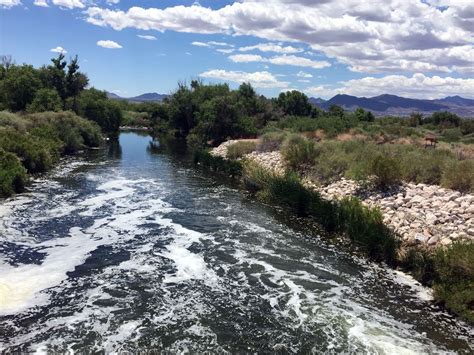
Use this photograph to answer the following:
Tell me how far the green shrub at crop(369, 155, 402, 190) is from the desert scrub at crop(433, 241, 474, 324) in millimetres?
7958

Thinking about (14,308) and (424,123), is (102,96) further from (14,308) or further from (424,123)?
(14,308)

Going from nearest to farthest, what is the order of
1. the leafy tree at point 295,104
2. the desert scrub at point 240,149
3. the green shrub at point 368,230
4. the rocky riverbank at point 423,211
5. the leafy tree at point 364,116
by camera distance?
the rocky riverbank at point 423,211, the green shrub at point 368,230, the desert scrub at point 240,149, the leafy tree at point 364,116, the leafy tree at point 295,104

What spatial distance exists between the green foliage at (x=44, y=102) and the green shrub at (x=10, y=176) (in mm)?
31547

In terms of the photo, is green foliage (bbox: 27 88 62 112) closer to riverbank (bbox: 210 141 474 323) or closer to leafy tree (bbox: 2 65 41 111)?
leafy tree (bbox: 2 65 41 111)

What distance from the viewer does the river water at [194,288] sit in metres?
10.2

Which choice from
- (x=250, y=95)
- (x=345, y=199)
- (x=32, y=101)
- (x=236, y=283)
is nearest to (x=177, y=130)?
(x=250, y=95)

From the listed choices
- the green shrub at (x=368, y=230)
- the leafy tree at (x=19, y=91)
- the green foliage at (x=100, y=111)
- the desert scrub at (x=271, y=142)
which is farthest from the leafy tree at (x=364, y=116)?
the green shrub at (x=368, y=230)

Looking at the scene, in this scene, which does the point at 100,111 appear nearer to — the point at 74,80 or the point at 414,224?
the point at 74,80

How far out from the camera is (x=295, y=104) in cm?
7962

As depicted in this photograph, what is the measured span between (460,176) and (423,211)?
3334 millimetres

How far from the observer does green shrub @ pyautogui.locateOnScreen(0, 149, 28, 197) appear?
23406mm

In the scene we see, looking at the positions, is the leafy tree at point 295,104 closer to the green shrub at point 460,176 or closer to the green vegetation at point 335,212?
the green vegetation at point 335,212

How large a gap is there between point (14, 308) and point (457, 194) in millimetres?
16465

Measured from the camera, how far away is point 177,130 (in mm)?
79812
